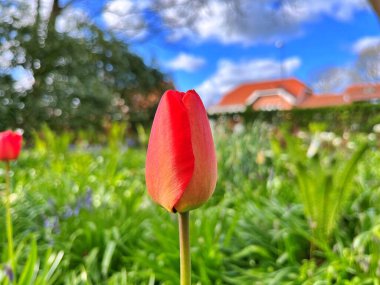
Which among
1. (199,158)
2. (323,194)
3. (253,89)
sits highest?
(253,89)

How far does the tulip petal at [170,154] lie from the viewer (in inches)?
24.3

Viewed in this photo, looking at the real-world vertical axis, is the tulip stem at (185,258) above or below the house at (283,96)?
below

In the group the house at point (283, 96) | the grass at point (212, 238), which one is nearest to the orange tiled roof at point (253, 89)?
the house at point (283, 96)

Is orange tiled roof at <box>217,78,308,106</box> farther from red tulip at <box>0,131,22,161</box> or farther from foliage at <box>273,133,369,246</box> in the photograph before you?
red tulip at <box>0,131,22,161</box>

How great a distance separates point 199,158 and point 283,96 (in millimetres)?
38537

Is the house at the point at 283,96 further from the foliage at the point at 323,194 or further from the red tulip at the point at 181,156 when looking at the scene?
the red tulip at the point at 181,156

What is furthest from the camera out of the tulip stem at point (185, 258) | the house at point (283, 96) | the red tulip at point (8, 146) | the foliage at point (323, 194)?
the house at point (283, 96)

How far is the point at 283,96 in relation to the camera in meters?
38.1

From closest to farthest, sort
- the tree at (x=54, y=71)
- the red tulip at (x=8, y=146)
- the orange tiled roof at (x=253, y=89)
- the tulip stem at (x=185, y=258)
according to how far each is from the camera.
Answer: the tulip stem at (x=185, y=258) → the red tulip at (x=8, y=146) → the tree at (x=54, y=71) → the orange tiled roof at (x=253, y=89)

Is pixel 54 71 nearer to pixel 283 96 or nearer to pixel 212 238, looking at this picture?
pixel 212 238

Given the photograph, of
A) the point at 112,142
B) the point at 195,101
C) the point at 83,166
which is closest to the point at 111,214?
the point at 83,166

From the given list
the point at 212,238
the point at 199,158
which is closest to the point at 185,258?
the point at 199,158

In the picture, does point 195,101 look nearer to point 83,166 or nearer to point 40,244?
point 40,244

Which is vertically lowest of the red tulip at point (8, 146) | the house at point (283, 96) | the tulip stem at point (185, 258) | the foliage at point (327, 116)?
the tulip stem at point (185, 258)
